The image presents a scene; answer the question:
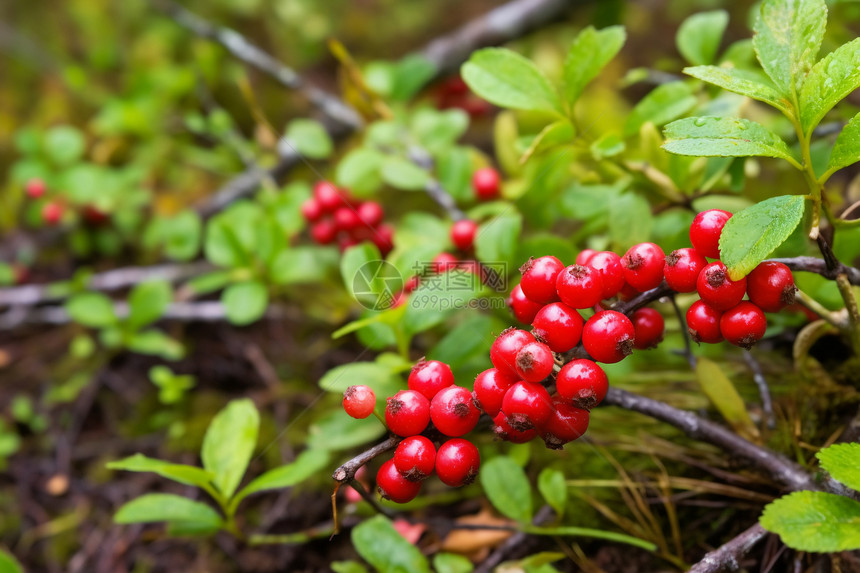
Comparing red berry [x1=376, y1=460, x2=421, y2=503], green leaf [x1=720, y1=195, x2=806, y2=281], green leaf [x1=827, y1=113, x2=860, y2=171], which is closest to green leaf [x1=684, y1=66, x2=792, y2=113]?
green leaf [x1=827, y1=113, x2=860, y2=171]

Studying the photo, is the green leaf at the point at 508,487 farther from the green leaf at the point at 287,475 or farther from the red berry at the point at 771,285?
the red berry at the point at 771,285

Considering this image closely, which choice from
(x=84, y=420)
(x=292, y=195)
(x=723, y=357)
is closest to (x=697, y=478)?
(x=723, y=357)

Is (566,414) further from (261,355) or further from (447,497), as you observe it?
(261,355)

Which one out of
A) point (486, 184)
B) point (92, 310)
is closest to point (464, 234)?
point (486, 184)

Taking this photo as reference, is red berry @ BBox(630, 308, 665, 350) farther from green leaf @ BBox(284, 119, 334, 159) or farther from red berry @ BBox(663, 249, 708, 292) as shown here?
green leaf @ BBox(284, 119, 334, 159)

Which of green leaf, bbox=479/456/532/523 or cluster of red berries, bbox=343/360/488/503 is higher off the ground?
cluster of red berries, bbox=343/360/488/503

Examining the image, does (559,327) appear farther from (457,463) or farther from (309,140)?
(309,140)

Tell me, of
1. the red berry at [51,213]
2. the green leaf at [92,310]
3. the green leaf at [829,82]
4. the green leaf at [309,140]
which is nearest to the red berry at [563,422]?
the green leaf at [829,82]
